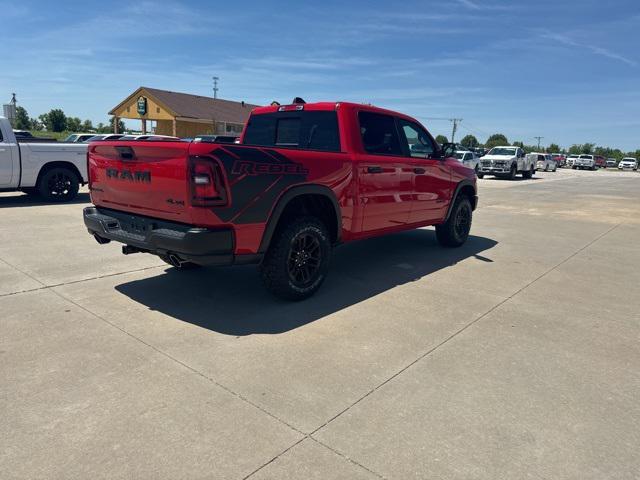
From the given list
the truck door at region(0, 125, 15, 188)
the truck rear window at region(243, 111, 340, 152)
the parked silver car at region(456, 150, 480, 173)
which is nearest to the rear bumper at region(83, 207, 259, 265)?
the truck rear window at region(243, 111, 340, 152)

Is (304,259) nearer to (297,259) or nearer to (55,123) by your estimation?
(297,259)

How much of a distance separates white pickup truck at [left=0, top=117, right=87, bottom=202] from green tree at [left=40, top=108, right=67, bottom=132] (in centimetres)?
5853

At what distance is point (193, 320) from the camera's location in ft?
13.3

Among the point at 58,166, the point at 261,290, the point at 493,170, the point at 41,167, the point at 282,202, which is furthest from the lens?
the point at 493,170

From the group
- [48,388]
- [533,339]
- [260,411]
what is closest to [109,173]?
[48,388]

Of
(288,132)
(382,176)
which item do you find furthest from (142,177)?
(382,176)

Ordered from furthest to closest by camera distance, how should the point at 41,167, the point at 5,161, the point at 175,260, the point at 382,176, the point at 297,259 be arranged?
1. the point at 41,167
2. the point at 5,161
3. the point at 382,176
4. the point at 297,259
5. the point at 175,260

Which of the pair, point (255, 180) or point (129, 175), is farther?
point (129, 175)

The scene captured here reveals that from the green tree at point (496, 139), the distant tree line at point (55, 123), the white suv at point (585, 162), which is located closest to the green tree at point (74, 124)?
the distant tree line at point (55, 123)

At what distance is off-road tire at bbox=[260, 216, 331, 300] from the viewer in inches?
167

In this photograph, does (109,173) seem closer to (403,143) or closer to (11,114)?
(403,143)

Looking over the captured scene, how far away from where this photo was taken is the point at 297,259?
4.48m

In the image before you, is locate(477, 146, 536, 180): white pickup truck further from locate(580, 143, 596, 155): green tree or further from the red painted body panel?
locate(580, 143, 596, 155): green tree

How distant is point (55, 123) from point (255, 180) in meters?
68.9
